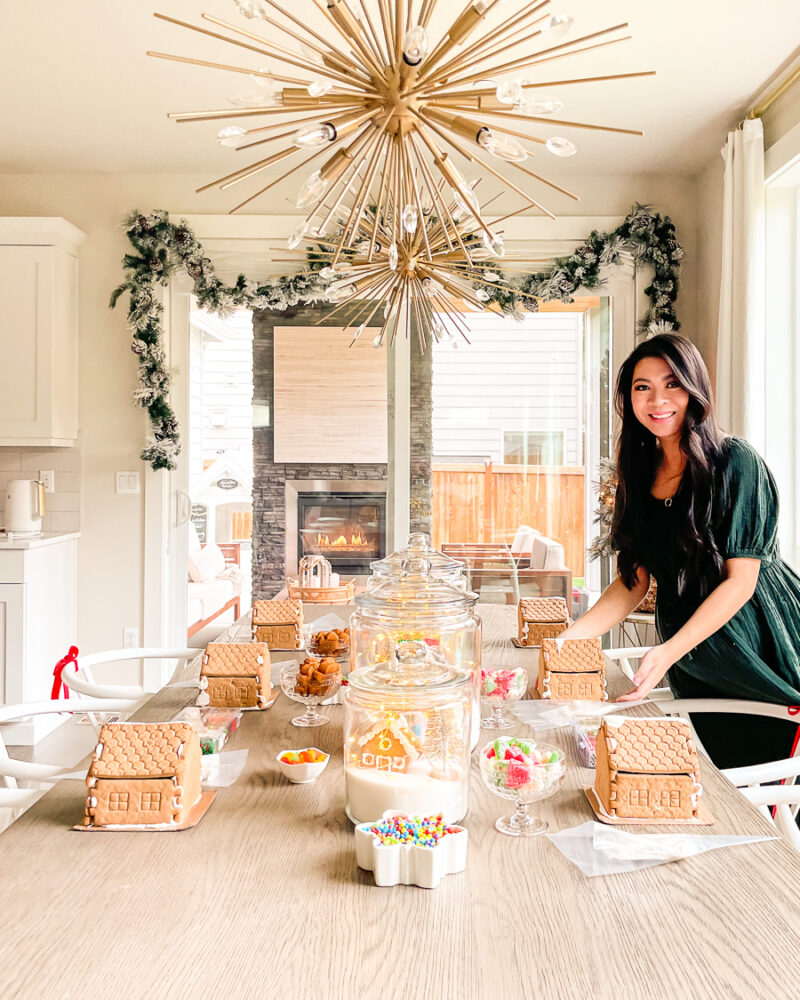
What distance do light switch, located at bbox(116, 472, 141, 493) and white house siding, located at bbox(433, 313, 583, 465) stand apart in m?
1.62

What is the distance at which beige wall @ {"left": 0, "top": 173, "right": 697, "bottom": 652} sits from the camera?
4496 mm

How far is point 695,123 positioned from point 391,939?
12.5ft

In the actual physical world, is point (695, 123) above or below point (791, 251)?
above

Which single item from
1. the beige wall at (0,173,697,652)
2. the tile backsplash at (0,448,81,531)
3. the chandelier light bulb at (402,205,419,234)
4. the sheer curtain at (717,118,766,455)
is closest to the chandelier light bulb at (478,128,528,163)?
the chandelier light bulb at (402,205,419,234)

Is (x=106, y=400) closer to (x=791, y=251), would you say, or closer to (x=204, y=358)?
(x=204, y=358)

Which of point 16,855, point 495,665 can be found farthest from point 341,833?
point 495,665

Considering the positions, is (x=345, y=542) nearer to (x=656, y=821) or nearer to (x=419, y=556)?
(x=419, y=556)

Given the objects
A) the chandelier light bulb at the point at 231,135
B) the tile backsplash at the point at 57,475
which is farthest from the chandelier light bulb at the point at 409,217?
the tile backsplash at the point at 57,475

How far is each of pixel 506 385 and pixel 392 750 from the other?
3674mm

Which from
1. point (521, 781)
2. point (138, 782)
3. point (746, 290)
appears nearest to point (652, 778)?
point (521, 781)

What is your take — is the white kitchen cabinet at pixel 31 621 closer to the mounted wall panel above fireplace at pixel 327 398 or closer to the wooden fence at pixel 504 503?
the mounted wall panel above fireplace at pixel 327 398

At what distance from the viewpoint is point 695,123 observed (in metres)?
3.77

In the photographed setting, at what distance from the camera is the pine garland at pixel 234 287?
432 centimetres

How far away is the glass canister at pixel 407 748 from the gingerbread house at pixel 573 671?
0.64 metres
